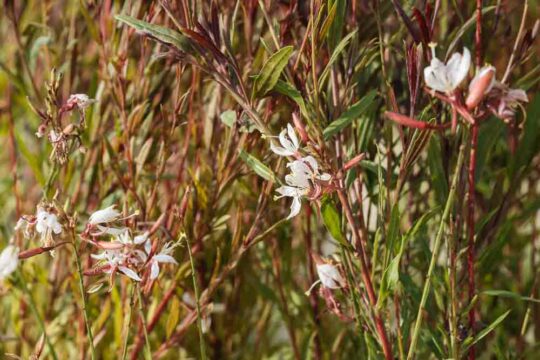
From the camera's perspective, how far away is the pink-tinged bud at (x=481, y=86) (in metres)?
0.55

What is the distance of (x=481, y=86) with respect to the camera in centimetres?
55

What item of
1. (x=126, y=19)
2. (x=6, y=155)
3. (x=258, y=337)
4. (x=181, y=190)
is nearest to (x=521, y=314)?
(x=258, y=337)

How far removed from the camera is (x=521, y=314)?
1.13 metres

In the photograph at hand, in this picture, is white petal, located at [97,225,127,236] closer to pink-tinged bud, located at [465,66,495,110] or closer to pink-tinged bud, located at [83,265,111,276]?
pink-tinged bud, located at [83,265,111,276]

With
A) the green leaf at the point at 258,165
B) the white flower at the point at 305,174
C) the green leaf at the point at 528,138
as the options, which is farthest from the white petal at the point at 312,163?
the green leaf at the point at 528,138

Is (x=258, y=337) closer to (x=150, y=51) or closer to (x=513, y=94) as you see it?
(x=150, y=51)

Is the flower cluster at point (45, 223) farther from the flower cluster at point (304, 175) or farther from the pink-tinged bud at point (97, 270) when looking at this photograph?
the flower cluster at point (304, 175)

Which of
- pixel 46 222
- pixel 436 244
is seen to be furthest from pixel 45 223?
pixel 436 244

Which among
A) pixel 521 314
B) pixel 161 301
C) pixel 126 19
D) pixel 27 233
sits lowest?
pixel 521 314

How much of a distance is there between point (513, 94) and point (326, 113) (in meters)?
0.26

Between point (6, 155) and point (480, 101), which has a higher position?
point (480, 101)

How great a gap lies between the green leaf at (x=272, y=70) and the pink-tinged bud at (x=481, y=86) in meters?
0.19

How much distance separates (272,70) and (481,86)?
0.70ft

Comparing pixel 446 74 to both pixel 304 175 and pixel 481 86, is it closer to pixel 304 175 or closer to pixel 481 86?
pixel 481 86
